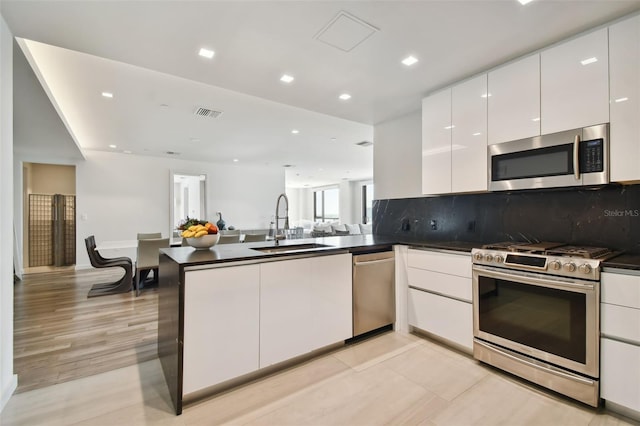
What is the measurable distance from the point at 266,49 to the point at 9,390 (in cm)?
286

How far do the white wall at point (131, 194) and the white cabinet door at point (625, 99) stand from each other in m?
7.75

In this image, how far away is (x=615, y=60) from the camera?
1.75 meters

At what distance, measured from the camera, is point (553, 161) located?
202cm

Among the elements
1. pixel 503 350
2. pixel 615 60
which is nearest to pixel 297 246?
pixel 503 350

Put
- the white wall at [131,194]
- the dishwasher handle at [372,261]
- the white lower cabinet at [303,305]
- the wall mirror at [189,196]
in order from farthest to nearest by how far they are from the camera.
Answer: the wall mirror at [189,196] < the white wall at [131,194] < the dishwasher handle at [372,261] < the white lower cabinet at [303,305]

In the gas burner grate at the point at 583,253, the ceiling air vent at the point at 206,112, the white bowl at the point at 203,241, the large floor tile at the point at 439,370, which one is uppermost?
the ceiling air vent at the point at 206,112

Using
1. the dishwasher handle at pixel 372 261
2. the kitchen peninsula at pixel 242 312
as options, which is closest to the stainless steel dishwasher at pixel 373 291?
the dishwasher handle at pixel 372 261

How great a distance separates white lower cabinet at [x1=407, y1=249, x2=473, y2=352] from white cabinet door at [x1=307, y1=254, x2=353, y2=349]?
67 cm

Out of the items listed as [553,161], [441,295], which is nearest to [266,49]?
[553,161]

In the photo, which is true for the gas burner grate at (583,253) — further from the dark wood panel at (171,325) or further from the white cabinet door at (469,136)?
the dark wood panel at (171,325)

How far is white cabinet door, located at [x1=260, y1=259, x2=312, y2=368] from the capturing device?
197 cm

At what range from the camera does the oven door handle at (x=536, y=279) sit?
5.51ft

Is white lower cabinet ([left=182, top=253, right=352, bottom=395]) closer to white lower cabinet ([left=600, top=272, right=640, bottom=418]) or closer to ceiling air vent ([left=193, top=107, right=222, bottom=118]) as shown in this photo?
white lower cabinet ([left=600, top=272, right=640, bottom=418])

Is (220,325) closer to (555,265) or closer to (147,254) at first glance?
(555,265)
